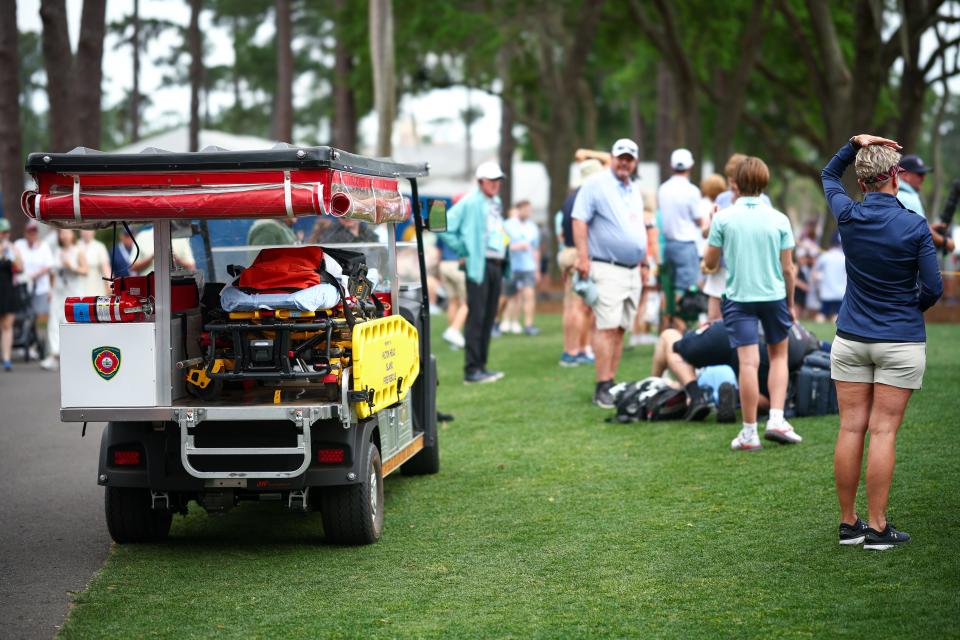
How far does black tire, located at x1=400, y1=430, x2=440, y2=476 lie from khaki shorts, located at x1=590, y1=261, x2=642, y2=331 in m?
2.78

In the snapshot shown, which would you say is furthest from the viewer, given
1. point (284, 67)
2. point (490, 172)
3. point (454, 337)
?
point (284, 67)

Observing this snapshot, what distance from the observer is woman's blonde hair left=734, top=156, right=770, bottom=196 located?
29.2 ft

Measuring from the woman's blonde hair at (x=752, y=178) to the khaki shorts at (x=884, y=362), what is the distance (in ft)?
9.00

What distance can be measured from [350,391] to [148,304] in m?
1.14

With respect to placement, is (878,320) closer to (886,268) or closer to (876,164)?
(886,268)

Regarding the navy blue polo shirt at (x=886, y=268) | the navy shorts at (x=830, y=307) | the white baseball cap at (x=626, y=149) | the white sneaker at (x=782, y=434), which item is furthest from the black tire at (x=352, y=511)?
the navy shorts at (x=830, y=307)

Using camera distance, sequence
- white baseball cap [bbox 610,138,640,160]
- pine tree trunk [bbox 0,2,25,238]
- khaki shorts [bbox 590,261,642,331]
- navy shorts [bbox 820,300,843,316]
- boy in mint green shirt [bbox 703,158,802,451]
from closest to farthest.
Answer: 1. boy in mint green shirt [bbox 703,158,802,451]
2. white baseball cap [bbox 610,138,640,160]
3. khaki shorts [bbox 590,261,642,331]
4. navy shorts [bbox 820,300,843,316]
5. pine tree trunk [bbox 0,2,25,238]

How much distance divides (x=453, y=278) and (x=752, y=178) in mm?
8717

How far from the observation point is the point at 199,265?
8.42 m

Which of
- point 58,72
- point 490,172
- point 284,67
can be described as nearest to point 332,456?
point 490,172

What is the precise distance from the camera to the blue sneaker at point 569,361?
1534 centimetres

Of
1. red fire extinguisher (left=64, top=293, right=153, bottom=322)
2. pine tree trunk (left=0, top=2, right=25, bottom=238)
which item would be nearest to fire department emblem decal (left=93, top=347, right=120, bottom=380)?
red fire extinguisher (left=64, top=293, right=153, bottom=322)

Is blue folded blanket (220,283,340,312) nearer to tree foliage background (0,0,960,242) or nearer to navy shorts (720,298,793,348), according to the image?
navy shorts (720,298,793,348)

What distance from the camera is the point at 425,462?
29.7ft
